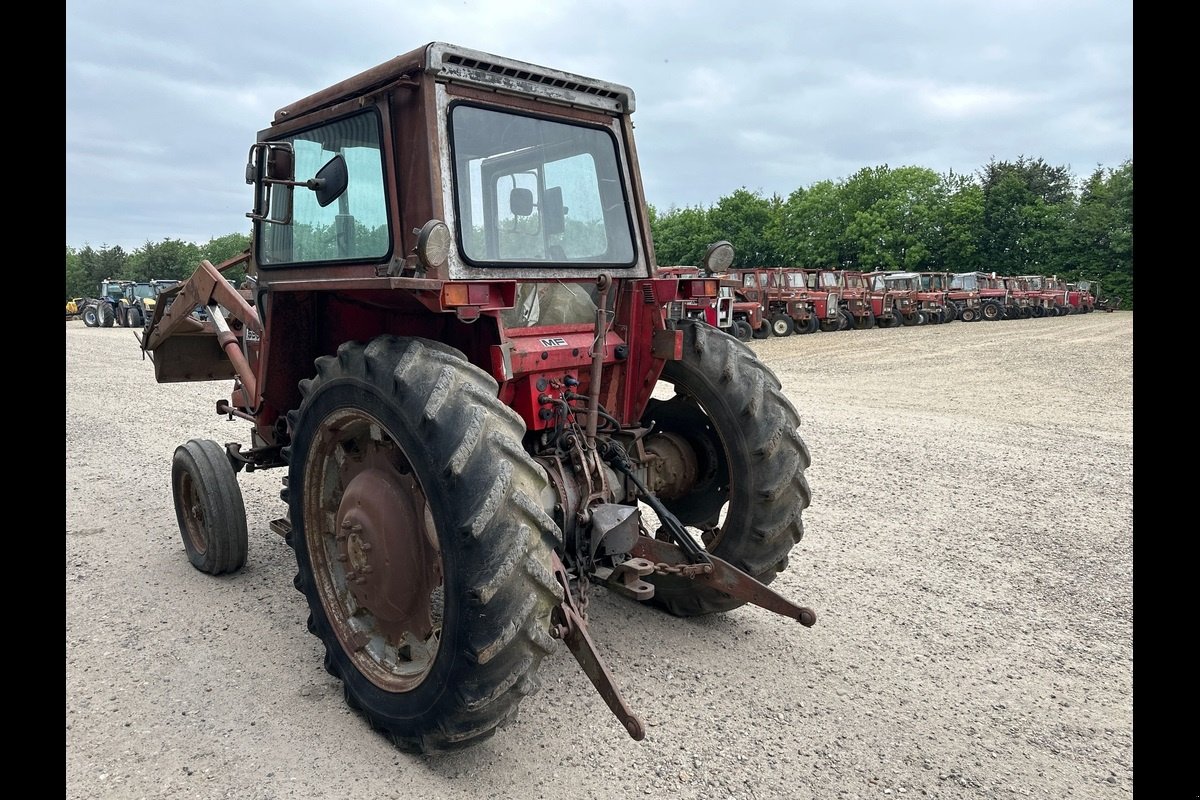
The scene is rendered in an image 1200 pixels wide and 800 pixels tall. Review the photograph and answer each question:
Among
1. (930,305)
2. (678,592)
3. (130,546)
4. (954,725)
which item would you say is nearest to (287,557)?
(130,546)

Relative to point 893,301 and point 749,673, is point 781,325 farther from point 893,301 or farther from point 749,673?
point 749,673

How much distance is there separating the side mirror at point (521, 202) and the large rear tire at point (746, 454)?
3.08 feet

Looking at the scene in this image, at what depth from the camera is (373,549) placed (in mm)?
3277

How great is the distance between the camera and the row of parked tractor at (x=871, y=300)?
24.0 metres

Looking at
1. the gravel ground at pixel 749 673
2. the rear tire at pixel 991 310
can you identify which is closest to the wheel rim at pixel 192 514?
the gravel ground at pixel 749 673

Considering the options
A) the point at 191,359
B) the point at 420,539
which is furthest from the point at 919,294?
the point at 420,539

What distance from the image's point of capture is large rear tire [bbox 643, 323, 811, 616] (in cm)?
381

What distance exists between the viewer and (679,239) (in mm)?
43875

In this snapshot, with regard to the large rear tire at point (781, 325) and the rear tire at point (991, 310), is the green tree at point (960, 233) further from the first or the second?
the large rear tire at point (781, 325)

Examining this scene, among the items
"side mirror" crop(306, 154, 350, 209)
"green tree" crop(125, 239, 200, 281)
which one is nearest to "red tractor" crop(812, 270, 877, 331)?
"side mirror" crop(306, 154, 350, 209)

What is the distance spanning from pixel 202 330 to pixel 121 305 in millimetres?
30490

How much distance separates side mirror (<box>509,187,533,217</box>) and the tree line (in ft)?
129

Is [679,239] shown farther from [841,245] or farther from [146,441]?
[146,441]

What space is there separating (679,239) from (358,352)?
4189 cm
